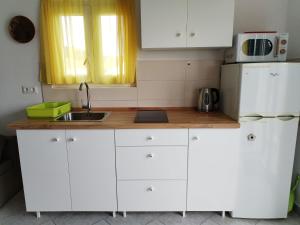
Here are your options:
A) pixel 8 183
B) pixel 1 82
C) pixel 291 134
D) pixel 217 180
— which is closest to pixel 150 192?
pixel 217 180

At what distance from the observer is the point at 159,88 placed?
2.18 meters

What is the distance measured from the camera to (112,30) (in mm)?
2039

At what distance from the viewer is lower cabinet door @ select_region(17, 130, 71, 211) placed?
168 centimetres

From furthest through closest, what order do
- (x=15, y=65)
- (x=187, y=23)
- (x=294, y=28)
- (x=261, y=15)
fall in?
(x=15, y=65) → (x=261, y=15) → (x=294, y=28) → (x=187, y=23)

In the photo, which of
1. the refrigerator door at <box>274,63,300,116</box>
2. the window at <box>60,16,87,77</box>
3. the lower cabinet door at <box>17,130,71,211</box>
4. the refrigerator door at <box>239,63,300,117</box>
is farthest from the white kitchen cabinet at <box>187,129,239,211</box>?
the window at <box>60,16,87,77</box>

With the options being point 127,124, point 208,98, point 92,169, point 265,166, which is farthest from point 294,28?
point 92,169

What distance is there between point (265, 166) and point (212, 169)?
458 mm

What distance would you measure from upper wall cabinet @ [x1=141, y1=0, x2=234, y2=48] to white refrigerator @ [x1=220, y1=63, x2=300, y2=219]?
1.16ft

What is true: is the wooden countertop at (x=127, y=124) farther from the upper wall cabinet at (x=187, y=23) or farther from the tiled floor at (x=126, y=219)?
the tiled floor at (x=126, y=219)

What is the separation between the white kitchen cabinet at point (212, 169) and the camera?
1643 mm

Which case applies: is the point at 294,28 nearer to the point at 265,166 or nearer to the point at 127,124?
the point at 265,166

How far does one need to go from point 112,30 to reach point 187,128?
50.2 inches

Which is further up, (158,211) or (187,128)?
(187,128)

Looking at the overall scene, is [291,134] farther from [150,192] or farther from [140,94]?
[140,94]
